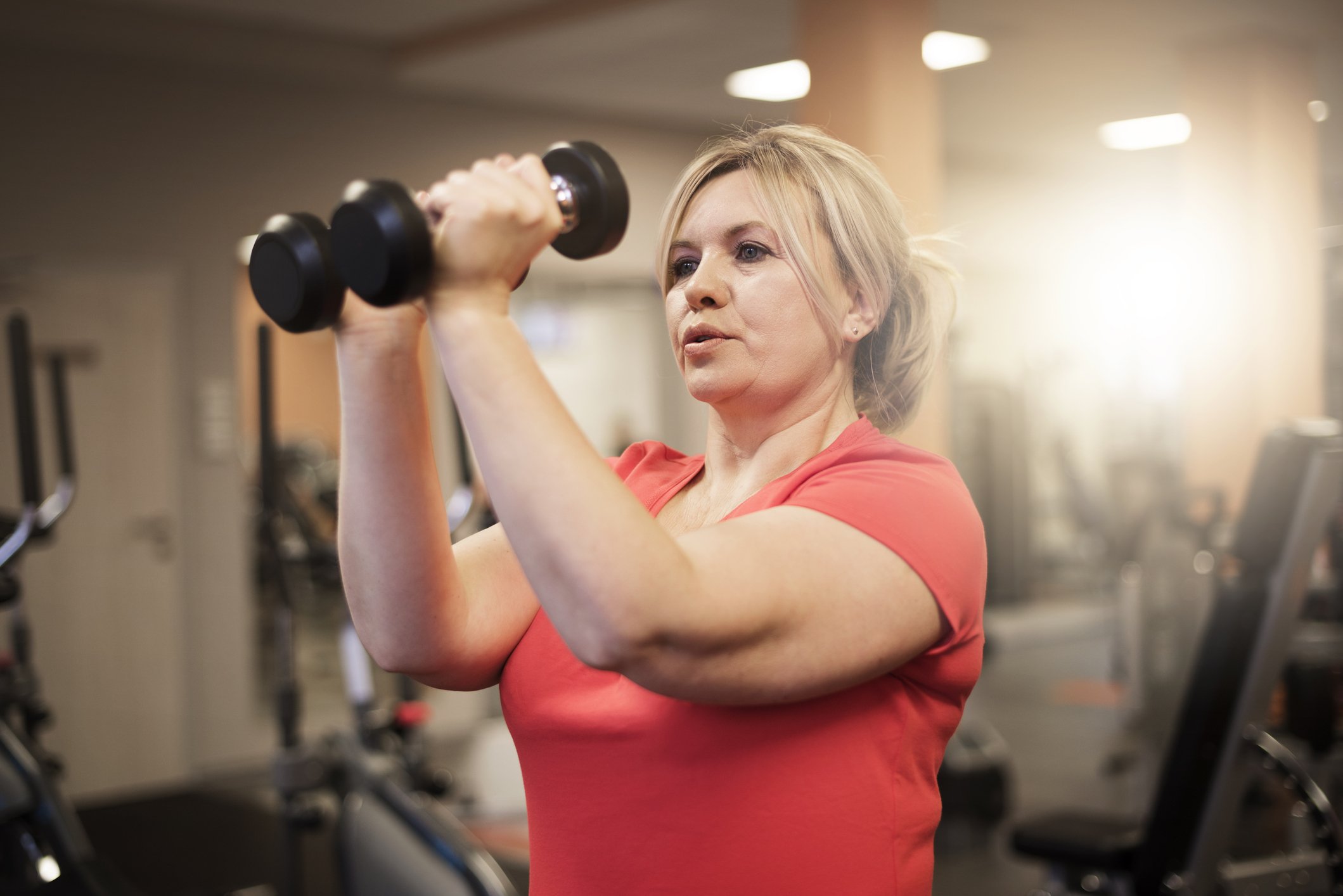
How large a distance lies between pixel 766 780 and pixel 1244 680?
181 centimetres

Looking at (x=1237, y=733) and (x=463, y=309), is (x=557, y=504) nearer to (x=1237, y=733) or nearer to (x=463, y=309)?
(x=463, y=309)

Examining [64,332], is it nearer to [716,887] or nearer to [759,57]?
[759,57]

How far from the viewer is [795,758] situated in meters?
0.80

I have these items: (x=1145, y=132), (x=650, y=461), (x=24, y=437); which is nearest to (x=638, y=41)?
(x=24, y=437)

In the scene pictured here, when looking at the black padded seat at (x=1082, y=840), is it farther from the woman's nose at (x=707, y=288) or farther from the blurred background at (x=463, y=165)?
the woman's nose at (x=707, y=288)

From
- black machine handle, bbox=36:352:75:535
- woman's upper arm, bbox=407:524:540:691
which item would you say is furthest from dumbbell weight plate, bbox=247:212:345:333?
black machine handle, bbox=36:352:75:535

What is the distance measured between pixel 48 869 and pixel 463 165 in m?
3.84

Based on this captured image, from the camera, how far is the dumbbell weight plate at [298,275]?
0.73 m

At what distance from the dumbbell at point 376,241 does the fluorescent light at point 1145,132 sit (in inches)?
239

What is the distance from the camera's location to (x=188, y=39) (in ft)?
14.6

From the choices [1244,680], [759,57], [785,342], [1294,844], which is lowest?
[1294,844]

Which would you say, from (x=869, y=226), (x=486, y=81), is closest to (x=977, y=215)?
(x=486, y=81)

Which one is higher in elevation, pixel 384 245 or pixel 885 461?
pixel 384 245

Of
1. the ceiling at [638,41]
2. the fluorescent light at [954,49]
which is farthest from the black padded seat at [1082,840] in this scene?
the fluorescent light at [954,49]
